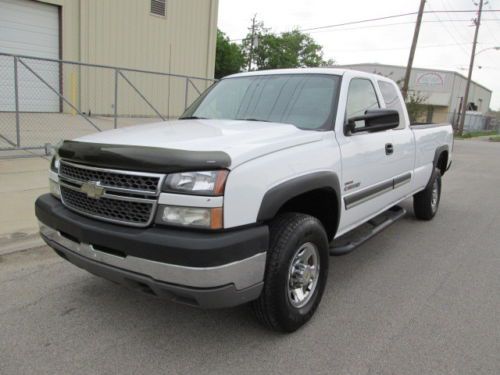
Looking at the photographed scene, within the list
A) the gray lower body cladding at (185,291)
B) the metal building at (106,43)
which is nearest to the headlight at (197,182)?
the gray lower body cladding at (185,291)

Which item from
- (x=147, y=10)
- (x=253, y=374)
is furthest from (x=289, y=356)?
(x=147, y=10)

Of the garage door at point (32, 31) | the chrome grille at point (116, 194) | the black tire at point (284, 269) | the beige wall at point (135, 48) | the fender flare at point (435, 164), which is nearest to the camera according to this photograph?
the chrome grille at point (116, 194)

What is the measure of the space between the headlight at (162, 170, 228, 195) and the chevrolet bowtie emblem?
509 mm

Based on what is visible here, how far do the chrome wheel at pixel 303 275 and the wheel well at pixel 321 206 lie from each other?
0.35 metres

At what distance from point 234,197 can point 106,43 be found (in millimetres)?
14312

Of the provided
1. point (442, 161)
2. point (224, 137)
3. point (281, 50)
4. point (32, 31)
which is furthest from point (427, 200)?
point (281, 50)

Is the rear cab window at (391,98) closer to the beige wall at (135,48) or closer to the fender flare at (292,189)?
the fender flare at (292,189)

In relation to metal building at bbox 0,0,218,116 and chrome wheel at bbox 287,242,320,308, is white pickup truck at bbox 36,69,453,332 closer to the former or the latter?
chrome wheel at bbox 287,242,320,308

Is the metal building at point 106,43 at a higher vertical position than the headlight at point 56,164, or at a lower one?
higher

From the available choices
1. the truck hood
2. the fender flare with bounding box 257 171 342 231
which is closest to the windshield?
the truck hood

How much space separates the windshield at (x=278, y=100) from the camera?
3.86m

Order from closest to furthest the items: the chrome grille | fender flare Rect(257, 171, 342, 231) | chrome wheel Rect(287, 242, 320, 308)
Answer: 1. the chrome grille
2. fender flare Rect(257, 171, 342, 231)
3. chrome wheel Rect(287, 242, 320, 308)

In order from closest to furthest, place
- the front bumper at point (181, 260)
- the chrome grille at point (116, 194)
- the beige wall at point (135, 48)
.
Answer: the front bumper at point (181, 260) < the chrome grille at point (116, 194) < the beige wall at point (135, 48)

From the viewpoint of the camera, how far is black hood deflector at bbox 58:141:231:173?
102 inches
